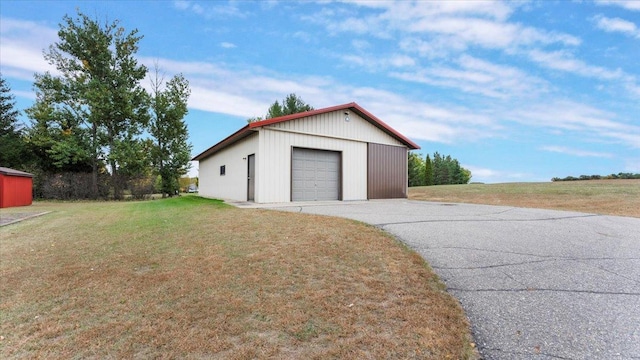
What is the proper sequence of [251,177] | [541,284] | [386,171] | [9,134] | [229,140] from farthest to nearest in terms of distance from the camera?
[9,134], [386,171], [229,140], [251,177], [541,284]

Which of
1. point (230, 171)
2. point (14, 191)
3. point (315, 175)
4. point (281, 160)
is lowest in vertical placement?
point (14, 191)

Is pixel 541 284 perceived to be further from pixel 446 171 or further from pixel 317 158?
pixel 446 171

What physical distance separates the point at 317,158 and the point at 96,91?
18289 millimetres

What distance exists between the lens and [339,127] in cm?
1361

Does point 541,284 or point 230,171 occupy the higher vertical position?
point 230,171

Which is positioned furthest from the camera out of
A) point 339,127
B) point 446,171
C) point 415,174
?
point 446,171

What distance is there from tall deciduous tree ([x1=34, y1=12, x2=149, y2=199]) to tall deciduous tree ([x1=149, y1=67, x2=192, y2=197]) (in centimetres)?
135

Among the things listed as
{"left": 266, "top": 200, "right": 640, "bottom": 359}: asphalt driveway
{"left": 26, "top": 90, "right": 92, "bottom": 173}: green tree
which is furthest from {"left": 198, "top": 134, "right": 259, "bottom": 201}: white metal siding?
{"left": 26, "top": 90, "right": 92, "bottom": 173}: green tree

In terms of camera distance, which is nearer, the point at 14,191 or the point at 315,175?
the point at 315,175

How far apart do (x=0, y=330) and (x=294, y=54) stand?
41.3 feet

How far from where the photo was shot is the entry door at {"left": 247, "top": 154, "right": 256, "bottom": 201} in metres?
12.4

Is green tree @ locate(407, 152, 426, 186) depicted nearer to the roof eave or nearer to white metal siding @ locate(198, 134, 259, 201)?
white metal siding @ locate(198, 134, 259, 201)

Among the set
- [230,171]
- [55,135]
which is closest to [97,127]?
[55,135]

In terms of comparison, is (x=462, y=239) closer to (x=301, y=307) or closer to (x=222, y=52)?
(x=301, y=307)
